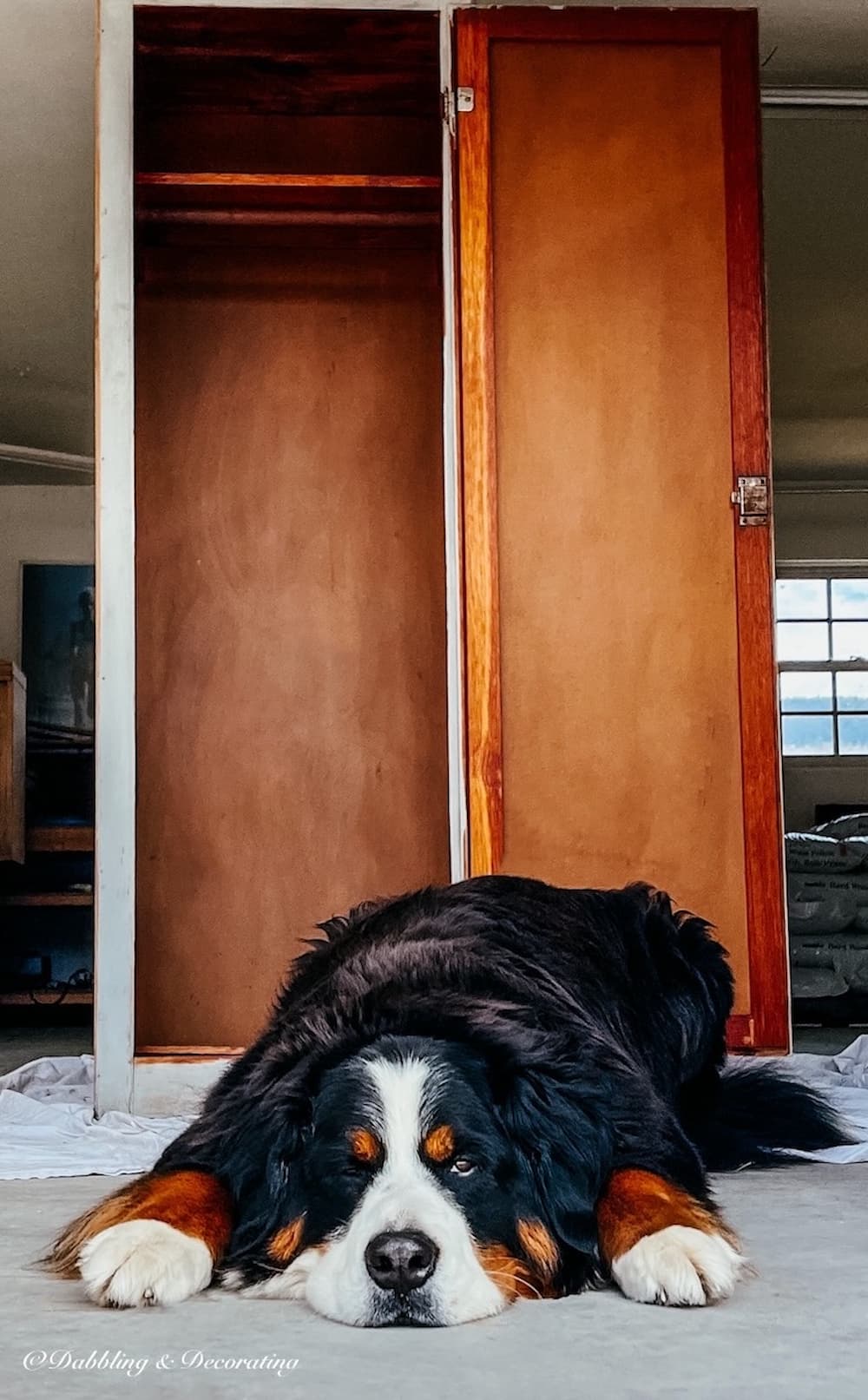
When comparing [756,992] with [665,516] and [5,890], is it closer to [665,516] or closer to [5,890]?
[665,516]

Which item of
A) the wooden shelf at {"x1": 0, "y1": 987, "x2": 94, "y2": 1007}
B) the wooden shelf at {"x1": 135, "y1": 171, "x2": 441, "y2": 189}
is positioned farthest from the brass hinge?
the wooden shelf at {"x1": 0, "y1": 987, "x2": 94, "y2": 1007}

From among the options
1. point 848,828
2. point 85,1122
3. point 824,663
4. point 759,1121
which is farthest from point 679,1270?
point 824,663

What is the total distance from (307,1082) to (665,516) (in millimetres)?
1882

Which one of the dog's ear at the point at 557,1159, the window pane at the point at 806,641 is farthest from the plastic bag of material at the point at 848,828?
the dog's ear at the point at 557,1159

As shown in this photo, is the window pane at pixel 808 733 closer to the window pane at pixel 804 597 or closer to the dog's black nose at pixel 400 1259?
the window pane at pixel 804 597

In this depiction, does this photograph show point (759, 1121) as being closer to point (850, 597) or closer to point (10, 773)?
point (10, 773)

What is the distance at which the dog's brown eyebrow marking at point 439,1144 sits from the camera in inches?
57.9

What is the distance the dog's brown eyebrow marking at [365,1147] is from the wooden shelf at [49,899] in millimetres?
5060

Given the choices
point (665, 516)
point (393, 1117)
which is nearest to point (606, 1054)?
point (393, 1117)

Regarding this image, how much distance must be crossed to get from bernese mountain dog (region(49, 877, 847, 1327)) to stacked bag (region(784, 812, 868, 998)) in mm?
3524

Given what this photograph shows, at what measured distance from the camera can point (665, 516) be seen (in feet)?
10.4

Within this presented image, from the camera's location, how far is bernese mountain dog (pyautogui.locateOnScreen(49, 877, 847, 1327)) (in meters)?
1.42

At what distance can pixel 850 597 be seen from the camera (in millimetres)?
9758

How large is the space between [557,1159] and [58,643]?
6779 millimetres
